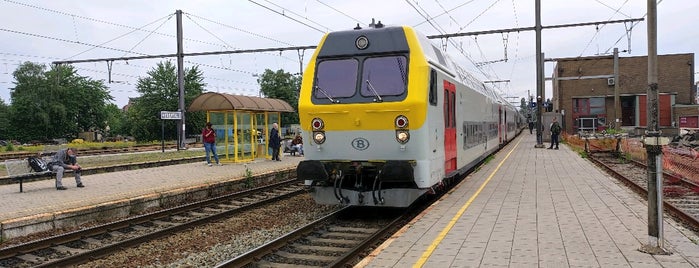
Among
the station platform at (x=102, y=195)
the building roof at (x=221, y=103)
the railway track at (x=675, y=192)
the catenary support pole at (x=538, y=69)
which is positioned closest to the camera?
the railway track at (x=675, y=192)

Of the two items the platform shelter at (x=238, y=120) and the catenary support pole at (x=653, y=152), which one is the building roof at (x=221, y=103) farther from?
the catenary support pole at (x=653, y=152)

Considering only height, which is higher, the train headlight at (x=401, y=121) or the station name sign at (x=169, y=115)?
the station name sign at (x=169, y=115)

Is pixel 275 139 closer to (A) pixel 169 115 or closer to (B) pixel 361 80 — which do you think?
(A) pixel 169 115

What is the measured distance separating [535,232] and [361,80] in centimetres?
362

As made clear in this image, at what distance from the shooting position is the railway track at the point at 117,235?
7.14 metres

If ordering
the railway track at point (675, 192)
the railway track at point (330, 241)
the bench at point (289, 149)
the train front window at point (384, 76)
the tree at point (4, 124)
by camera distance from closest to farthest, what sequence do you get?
the railway track at point (330, 241)
the railway track at point (675, 192)
the train front window at point (384, 76)
the bench at point (289, 149)
the tree at point (4, 124)

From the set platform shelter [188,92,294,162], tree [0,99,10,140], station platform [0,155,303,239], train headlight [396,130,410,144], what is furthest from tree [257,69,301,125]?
train headlight [396,130,410,144]

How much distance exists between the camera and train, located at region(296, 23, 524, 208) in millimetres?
8438

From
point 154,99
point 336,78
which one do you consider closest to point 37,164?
point 336,78

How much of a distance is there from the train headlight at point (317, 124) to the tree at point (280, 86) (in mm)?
66352

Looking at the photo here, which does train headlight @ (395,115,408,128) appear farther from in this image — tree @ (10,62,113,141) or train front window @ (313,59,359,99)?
tree @ (10,62,113,141)

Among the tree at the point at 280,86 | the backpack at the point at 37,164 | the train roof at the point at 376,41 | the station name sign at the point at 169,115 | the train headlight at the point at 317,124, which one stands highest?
the tree at the point at 280,86

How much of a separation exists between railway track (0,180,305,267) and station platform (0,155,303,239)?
94 cm

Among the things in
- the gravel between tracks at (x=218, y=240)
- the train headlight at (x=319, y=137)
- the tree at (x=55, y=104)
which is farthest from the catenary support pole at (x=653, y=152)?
the tree at (x=55, y=104)
